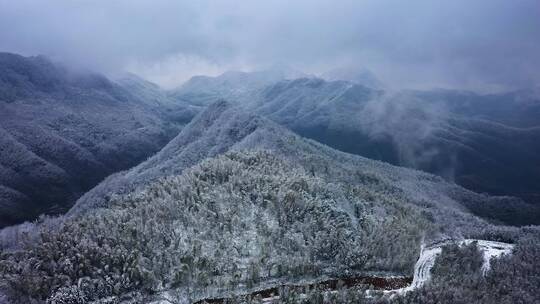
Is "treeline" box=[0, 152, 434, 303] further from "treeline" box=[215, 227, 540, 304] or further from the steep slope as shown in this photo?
"treeline" box=[215, 227, 540, 304]

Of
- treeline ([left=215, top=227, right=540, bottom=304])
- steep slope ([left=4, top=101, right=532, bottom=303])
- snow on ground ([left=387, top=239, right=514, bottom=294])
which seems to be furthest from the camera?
snow on ground ([left=387, top=239, right=514, bottom=294])

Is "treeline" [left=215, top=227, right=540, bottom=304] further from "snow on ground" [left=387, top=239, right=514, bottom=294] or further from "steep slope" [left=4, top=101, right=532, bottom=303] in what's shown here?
"steep slope" [left=4, top=101, right=532, bottom=303]

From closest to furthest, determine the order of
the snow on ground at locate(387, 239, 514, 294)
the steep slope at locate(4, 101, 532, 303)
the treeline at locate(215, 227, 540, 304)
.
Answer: the treeline at locate(215, 227, 540, 304) < the steep slope at locate(4, 101, 532, 303) < the snow on ground at locate(387, 239, 514, 294)

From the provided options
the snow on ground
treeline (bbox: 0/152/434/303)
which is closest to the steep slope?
treeline (bbox: 0/152/434/303)

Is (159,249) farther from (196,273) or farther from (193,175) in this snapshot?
(193,175)

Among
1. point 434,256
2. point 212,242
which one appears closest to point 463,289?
point 434,256

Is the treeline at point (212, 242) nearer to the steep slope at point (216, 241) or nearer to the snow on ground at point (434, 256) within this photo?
the steep slope at point (216, 241)

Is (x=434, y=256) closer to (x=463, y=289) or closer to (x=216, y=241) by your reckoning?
(x=463, y=289)

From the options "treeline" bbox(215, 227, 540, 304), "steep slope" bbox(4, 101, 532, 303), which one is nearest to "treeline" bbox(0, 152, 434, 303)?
"steep slope" bbox(4, 101, 532, 303)

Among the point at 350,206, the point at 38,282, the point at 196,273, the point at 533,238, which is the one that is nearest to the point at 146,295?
the point at 196,273

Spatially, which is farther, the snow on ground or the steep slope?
the snow on ground

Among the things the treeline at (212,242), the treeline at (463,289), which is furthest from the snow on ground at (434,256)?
the treeline at (212,242)
